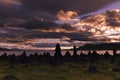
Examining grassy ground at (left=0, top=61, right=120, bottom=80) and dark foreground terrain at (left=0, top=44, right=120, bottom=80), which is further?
dark foreground terrain at (left=0, top=44, right=120, bottom=80)

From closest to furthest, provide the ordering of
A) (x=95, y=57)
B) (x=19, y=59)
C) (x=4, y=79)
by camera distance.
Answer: (x=4, y=79), (x=19, y=59), (x=95, y=57)

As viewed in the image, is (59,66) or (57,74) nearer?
(57,74)

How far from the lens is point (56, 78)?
145 feet

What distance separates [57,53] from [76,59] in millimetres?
5635

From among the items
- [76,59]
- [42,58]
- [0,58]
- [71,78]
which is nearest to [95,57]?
[76,59]

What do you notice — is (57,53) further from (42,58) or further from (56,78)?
(56,78)

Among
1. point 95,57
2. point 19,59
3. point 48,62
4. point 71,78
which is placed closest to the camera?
point 71,78

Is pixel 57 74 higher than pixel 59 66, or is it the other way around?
pixel 59 66

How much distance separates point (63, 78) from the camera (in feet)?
146

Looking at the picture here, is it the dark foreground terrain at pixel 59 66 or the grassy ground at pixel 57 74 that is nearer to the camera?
the grassy ground at pixel 57 74

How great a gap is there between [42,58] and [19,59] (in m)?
6.05

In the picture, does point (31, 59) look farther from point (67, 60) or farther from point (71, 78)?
point (71, 78)

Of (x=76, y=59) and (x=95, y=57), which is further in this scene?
(x=95, y=57)

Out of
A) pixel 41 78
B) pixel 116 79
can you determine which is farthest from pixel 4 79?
pixel 116 79
